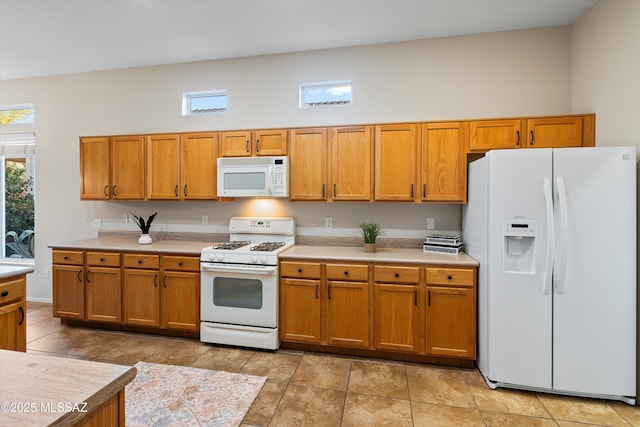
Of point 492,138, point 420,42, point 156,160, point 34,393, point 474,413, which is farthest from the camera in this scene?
point 156,160

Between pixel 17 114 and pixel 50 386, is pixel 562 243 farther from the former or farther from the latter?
pixel 17 114

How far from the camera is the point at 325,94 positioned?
374 centimetres

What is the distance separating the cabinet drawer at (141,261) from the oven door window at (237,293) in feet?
2.34

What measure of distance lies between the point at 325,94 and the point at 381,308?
244cm

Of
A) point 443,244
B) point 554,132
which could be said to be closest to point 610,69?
point 554,132

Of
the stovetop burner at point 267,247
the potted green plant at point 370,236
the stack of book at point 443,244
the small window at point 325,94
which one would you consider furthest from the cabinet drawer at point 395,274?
the small window at point 325,94

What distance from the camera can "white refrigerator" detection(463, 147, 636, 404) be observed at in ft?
7.42

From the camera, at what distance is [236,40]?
3.45 meters

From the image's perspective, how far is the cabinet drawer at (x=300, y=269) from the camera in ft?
9.87

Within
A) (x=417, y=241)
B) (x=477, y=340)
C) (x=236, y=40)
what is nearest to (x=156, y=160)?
(x=236, y=40)

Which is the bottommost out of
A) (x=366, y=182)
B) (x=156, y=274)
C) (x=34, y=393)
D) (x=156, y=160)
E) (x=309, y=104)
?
(x=156, y=274)

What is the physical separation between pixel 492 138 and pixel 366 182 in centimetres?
121

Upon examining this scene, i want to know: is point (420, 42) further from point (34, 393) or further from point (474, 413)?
point (34, 393)

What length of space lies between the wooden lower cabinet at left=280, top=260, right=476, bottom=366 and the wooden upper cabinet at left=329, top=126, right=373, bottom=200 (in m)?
0.75
